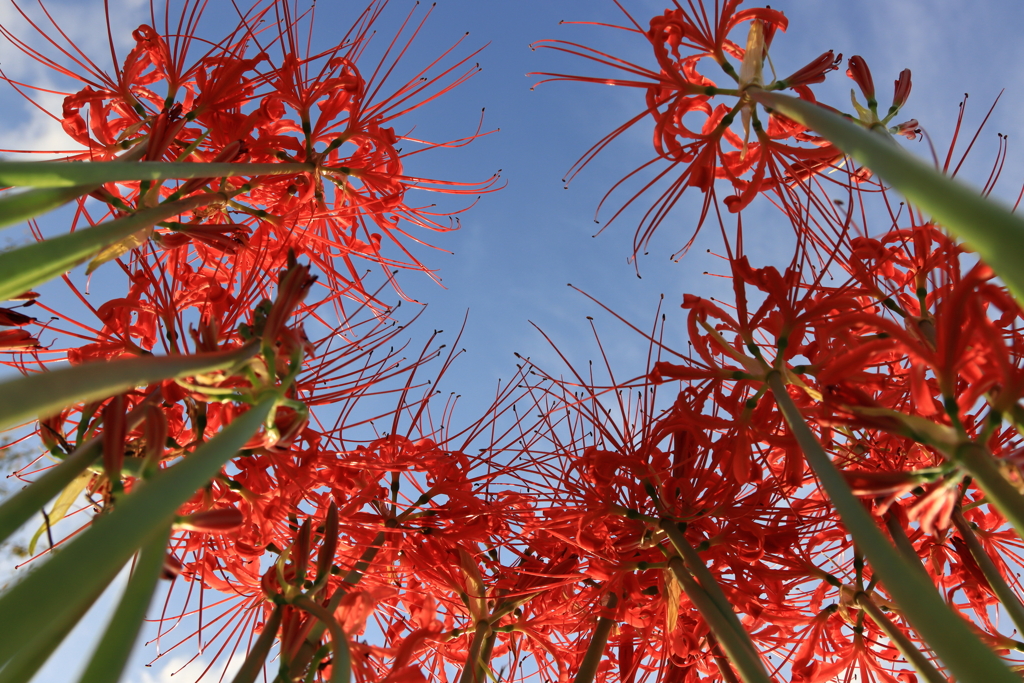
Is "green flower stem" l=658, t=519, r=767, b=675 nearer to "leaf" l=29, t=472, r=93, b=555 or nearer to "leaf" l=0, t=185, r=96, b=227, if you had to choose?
"leaf" l=29, t=472, r=93, b=555

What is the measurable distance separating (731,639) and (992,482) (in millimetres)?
589

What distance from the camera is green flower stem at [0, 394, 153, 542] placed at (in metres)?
1.10

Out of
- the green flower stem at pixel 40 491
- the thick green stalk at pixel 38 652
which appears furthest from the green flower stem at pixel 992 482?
the green flower stem at pixel 40 491

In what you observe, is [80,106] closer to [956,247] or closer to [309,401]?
[309,401]

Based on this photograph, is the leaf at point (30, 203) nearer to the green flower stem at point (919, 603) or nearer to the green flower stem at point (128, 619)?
the green flower stem at point (128, 619)

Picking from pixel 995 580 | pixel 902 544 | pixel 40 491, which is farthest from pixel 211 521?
pixel 995 580

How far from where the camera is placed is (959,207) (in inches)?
33.9

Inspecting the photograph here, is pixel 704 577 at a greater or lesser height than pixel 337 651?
greater

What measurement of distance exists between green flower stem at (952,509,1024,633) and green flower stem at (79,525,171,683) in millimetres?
1851

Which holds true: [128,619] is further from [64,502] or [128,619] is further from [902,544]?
[902,544]

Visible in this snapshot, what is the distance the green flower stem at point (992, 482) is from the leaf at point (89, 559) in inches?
47.0

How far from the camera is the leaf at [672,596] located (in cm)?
209

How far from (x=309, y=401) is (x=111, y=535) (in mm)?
1331

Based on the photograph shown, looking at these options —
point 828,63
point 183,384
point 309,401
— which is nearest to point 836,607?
point 828,63
